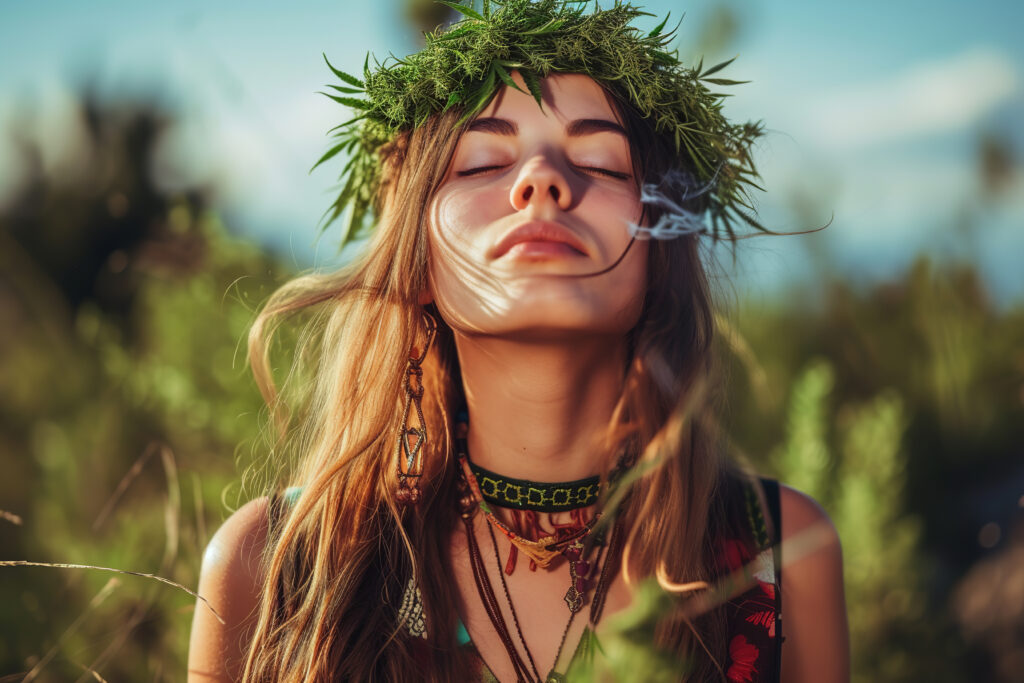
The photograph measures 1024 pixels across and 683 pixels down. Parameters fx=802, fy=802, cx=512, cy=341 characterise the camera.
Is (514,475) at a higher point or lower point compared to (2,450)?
higher

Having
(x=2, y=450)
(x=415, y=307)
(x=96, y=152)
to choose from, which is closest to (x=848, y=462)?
(x=415, y=307)

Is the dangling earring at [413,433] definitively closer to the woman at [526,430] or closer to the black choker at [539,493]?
the woman at [526,430]

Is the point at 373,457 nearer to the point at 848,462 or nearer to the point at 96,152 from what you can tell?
the point at 848,462

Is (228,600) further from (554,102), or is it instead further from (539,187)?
(554,102)

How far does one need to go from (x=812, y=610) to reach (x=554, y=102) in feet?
3.52

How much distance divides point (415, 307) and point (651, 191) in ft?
1.66

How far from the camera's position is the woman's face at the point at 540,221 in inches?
52.4

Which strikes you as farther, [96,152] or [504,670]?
[96,152]

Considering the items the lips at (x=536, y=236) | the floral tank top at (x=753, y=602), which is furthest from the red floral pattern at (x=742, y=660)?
the lips at (x=536, y=236)

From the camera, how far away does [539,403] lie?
4.90ft

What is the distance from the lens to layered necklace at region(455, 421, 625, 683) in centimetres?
145

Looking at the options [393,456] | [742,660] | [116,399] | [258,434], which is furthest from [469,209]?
[116,399]

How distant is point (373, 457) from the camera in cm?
157

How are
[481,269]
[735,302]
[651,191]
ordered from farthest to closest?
[735,302] → [651,191] → [481,269]
